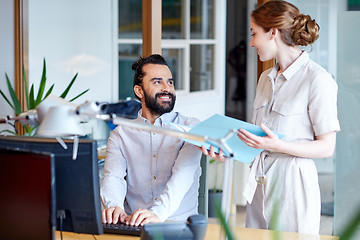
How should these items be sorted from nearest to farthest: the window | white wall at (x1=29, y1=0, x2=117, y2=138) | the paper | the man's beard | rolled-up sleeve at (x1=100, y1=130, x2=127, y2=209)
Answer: the paper, rolled-up sleeve at (x1=100, y1=130, x2=127, y2=209), the man's beard, white wall at (x1=29, y1=0, x2=117, y2=138), the window

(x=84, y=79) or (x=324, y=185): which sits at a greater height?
(x=84, y=79)

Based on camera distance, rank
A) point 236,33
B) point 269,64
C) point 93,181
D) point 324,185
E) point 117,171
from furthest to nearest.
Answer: point 236,33, point 324,185, point 269,64, point 117,171, point 93,181

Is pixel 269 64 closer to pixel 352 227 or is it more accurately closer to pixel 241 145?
pixel 241 145

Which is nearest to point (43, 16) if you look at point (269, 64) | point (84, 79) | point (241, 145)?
point (84, 79)

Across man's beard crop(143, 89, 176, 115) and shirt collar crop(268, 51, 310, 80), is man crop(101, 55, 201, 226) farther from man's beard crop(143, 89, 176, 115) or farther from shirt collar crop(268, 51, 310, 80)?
shirt collar crop(268, 51, 310, 80)

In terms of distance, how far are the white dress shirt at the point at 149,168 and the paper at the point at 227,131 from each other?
0.27m

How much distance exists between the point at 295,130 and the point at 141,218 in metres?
0.72

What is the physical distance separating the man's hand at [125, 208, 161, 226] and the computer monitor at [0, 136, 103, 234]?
1.33 ft

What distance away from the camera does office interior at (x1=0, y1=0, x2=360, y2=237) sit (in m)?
3.16

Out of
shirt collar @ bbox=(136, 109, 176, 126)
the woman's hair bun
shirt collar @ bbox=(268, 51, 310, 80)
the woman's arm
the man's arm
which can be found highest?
the woman's hair bun

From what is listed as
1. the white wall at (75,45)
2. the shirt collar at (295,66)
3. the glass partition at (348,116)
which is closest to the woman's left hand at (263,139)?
the shirt collar at (295,66)

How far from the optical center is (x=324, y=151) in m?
2.43

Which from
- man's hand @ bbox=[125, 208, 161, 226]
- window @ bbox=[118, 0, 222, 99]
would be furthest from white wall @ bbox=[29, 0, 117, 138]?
man's hand @ bbox=[125, 208, 161, 226]

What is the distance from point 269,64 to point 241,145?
2.47 feet
